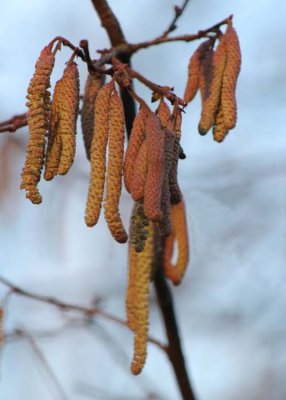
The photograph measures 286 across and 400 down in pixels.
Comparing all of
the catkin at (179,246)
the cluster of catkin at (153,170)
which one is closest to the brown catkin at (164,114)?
the cluster of catkin at (153,170)

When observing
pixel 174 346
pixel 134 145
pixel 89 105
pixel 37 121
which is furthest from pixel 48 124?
pixel 174 346

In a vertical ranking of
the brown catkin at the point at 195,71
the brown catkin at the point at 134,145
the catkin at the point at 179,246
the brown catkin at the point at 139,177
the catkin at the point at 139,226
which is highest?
the brown catkin at the point at 195,71

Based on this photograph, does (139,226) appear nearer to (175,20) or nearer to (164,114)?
(164,114)

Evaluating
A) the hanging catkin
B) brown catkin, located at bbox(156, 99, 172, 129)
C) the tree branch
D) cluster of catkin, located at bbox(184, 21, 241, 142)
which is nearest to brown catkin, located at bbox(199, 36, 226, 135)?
cluster of catkin, located at bbox(184, 21, 241, 142)

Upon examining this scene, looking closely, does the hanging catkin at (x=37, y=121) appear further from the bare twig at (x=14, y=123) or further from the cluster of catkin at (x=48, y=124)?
the bare twig at (x=14, y=123)

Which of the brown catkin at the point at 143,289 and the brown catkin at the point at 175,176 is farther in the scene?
the brown catkin at the point at 143,289

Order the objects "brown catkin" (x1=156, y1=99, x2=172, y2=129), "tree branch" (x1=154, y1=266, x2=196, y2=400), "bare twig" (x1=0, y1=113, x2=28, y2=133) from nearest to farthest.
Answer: "brown catkin" (x1=156, y1=99, x2=172, y2=129), "bare twig" (x1=0, y1=113, x2=28, y2=133), "tree branch" (x1=154, y1=266, x2=196, y2=400)

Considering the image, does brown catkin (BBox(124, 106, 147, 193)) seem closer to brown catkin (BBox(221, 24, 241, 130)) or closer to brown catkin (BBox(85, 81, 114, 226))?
brown catkin (BBox(85, 81, 114, 226))

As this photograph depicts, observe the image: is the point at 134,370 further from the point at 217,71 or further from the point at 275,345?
the point at 275,345
